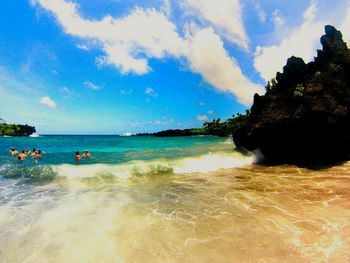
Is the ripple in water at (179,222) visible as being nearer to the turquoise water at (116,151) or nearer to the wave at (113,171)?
the wave at (113,171)

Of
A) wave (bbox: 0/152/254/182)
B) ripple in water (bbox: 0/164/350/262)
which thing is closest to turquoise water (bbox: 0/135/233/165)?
wave (bbox: 0/152/254/182)

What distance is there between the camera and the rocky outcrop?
58.9 feet

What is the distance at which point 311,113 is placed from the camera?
17.9 m

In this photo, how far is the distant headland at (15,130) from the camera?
135637 millimetres

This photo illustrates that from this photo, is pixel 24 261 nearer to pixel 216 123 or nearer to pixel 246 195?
pixel 246 195

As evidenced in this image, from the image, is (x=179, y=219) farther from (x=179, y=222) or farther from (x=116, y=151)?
(x=116, y=151)

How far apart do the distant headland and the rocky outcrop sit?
146 meters

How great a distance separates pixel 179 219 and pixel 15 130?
533 ft

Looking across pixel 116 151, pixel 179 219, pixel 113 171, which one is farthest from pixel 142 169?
pixel 116 151

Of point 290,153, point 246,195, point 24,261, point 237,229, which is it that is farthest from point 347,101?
point 24,261

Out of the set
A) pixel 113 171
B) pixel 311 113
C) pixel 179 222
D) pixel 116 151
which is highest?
pixel 311 113

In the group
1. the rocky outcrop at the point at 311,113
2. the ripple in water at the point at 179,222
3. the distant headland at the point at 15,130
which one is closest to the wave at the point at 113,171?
the ripple in water at the point at 179,222

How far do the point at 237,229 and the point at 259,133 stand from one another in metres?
16.2

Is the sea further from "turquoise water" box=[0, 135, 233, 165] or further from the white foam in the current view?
"turquoise water" box=[0, 135, 233, 165]
